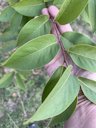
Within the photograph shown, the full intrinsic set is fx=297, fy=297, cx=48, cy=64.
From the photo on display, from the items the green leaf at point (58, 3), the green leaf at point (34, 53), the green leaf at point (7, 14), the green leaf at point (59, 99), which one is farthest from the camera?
the green leaf at point (7, 14)

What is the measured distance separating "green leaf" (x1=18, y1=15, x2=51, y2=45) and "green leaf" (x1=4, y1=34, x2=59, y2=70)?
0.07 m

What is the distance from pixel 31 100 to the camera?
2.26m

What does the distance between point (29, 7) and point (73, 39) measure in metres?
0.17

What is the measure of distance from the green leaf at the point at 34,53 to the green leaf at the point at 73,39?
0.14 feet

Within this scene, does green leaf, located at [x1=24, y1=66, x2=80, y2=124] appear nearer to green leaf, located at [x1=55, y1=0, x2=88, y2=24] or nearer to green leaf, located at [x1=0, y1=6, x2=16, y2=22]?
green leaf, located at [x1=55, y1=0, x2=88, y2=24]

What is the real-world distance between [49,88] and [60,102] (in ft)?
0.52

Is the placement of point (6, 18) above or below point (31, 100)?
above

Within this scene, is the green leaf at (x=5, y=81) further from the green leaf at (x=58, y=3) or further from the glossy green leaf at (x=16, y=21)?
the green leaf at (x=58, y=3)

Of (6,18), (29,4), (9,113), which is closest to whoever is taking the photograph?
(29,4)

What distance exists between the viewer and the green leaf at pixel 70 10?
2.51ft

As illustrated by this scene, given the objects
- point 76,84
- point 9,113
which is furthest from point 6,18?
point 9,113

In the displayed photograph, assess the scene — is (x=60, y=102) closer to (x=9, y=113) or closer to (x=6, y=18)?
(x=6, y=18)

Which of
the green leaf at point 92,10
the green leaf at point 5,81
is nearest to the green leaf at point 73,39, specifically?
the green leaf at point 92,10

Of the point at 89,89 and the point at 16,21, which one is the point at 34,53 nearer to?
the point at 89,89
